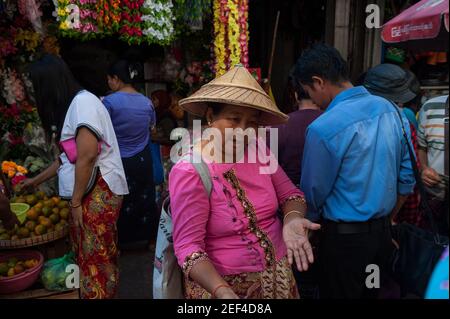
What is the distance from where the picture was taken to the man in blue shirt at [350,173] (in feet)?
6.81

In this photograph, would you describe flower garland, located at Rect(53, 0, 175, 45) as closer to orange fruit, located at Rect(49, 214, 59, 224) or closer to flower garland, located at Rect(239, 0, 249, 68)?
flower garland, located at Rect(239, 0, 249, 68)

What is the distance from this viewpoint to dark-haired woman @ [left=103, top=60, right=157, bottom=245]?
12.4 feet

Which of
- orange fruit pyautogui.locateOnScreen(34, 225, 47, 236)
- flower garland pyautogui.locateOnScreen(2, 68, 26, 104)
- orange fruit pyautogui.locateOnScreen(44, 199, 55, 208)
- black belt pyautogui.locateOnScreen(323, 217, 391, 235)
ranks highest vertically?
flower garland pyautogui.locateOnScreen(2, 68, 26, 104)

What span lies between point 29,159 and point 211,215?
3.48 m

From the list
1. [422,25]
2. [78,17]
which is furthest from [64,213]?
[422,25]

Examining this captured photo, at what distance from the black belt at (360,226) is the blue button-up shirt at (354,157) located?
0.10ft

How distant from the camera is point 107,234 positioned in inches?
110

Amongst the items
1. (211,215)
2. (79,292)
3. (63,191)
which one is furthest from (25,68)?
(211,215)

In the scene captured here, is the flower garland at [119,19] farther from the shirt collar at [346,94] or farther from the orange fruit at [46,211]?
the shirt collar at [346,94]

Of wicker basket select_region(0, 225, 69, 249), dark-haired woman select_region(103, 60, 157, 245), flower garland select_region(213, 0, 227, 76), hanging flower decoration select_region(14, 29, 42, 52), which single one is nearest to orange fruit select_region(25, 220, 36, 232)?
wicker basket select_region(0, 225, 69, 249)

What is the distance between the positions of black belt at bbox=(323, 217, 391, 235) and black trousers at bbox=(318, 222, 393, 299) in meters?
0.01

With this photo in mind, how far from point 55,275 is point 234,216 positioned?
6.14 ft

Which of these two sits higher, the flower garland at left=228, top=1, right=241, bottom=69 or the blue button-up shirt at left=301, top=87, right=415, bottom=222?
the flower garland at left=228, top=1, right=241, bottom=69

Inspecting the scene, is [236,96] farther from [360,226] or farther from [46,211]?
[46,211]
